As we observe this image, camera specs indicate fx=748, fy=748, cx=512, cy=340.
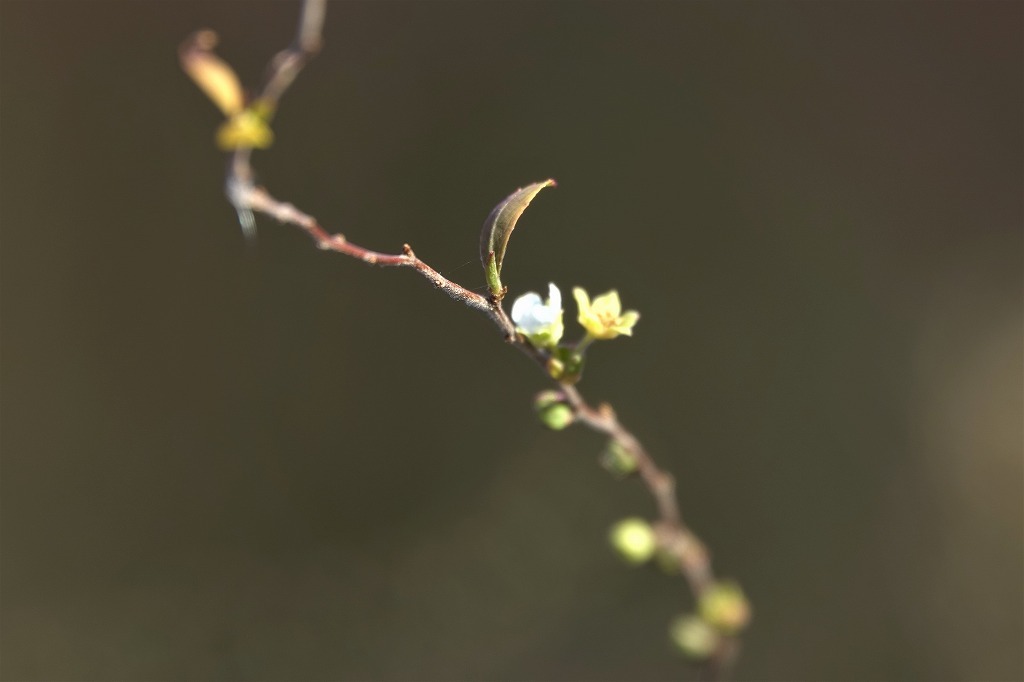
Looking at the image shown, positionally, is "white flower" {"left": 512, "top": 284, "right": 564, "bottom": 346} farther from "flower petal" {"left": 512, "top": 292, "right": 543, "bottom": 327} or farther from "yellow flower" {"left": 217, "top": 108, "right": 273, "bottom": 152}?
"yellow flower" {"left": 217, "top": 108, "right": 273, "bottom": 152}

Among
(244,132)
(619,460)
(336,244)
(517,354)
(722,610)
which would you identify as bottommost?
(722,610)

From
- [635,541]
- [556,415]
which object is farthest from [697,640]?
[556,415]

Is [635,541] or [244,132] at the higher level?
[244,132]

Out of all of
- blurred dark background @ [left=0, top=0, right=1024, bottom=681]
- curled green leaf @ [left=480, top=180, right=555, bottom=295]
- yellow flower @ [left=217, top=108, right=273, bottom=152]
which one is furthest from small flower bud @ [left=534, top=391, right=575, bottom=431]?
blurred dark background @ [left=0, top=0, right=1024, bottom=681]

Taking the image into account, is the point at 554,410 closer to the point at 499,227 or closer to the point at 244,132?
the point at 499,227

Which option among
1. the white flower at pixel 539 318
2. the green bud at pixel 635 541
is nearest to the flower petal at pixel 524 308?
the white flower at pixel 539 318

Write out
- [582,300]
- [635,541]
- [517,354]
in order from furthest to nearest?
1. [517,354]
2. [635,541]
3. [582,300]
